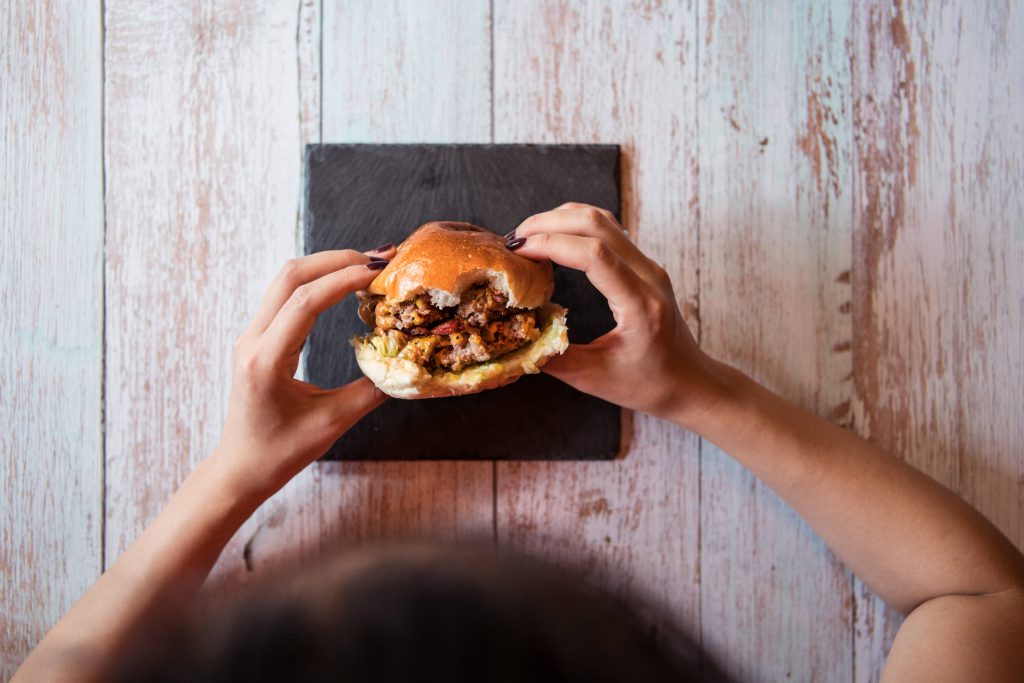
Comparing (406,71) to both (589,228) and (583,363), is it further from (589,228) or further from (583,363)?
(583,363)

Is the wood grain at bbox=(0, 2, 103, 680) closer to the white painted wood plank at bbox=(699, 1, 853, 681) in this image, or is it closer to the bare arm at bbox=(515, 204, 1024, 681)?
the bare arm at bbox=(515, 204, 1024, 681)

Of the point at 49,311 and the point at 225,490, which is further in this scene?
the point at 49,311

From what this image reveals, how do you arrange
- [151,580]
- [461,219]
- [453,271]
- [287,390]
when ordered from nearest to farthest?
[453,271]
[287,390]
[151,580]
[461,219]

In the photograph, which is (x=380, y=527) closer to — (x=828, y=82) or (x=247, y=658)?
(x=247, y=658)

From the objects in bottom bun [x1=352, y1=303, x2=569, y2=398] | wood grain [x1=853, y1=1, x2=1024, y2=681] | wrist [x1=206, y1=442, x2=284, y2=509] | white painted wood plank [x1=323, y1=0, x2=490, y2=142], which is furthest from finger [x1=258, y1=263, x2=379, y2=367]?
wood grain [x1=853, y1=1, x2=1024, y2=681]

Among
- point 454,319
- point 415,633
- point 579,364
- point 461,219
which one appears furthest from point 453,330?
point 415,633

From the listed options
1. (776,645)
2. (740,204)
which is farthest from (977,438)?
(740,204)
